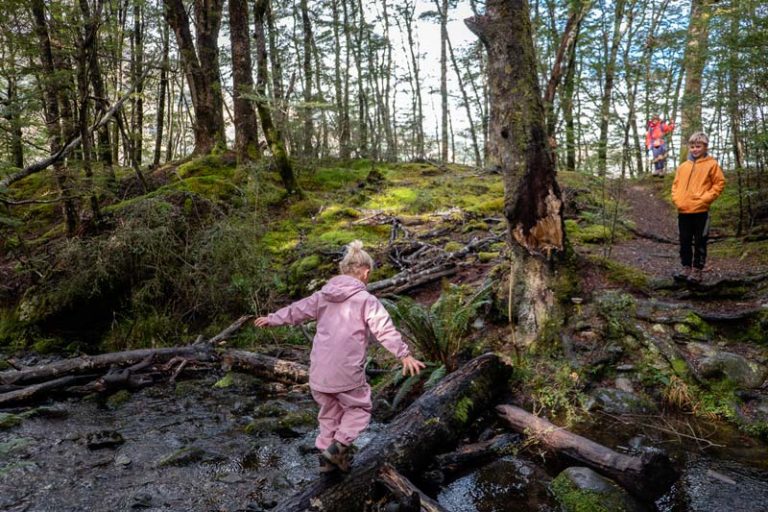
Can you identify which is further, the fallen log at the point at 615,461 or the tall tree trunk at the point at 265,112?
the tall tree trunk at the point at 265,112

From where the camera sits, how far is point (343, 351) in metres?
3.50

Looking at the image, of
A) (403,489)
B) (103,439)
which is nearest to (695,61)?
(403,489)

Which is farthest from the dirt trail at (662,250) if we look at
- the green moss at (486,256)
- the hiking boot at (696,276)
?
the green moss at (486,256)

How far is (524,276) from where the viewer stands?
19.0 ft

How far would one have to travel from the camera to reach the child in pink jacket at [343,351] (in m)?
3.41

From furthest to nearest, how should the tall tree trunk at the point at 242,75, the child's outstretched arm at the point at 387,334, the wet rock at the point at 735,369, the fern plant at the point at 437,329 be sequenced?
the tall tree trunk at the point at 242,75, the fern plant at the point at 437,329, the wet rock at the point at 735,369, the child's outstretched arm at the point at 387,334

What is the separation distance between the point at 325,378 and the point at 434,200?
9916 mm

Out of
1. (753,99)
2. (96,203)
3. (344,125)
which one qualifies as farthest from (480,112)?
(96,203)

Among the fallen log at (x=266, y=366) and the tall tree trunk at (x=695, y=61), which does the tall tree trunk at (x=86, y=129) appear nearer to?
the fallen log at (x=266, y=366)

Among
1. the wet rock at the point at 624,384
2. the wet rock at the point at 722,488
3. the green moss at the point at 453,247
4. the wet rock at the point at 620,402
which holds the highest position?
the green moss at the point at 453,247

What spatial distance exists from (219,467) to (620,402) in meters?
4.20

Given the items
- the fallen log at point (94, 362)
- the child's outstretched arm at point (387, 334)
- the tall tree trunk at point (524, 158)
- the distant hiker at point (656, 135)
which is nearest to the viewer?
the child's outstretched arm at point (387, 334)

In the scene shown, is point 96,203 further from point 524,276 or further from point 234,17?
point 524,276

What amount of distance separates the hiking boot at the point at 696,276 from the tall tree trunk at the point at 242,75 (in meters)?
10.3
